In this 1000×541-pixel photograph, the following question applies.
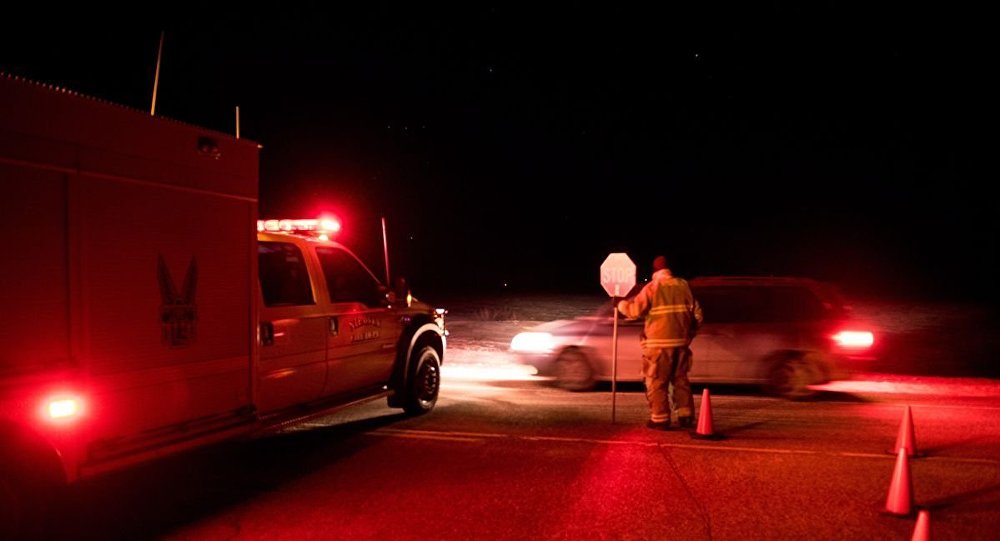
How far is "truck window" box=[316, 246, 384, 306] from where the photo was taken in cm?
776

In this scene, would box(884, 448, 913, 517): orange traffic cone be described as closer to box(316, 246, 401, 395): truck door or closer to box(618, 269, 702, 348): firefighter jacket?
box(618, 269, 702, 348): firefighter jacket

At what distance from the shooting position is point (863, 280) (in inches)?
1730

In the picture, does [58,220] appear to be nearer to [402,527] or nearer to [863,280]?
[402,527]

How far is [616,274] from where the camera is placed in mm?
12219

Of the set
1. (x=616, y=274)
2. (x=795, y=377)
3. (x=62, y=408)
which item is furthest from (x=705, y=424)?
(x=62, y=408)

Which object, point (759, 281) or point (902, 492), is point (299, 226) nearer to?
point (902, 492)

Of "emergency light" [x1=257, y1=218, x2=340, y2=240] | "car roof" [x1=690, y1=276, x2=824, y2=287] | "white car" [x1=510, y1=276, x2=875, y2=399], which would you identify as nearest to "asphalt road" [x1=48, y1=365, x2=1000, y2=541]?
"white car" [x1=510, y1=276, x2=875, y2=399]

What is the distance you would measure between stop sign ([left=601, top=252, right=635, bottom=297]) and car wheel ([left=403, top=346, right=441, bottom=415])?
7.42 feet

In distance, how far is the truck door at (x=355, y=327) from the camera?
7.61 metres

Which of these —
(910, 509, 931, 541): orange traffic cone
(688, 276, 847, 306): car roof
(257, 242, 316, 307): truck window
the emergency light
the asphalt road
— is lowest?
the asphalt road

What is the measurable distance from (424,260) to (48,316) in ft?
170

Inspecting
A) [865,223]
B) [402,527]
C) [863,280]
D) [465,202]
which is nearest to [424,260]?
[863,280]

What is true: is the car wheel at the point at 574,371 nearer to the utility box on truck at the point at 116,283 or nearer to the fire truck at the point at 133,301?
the fire truck at the point at 133,301

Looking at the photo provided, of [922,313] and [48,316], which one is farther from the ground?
[48,316]
